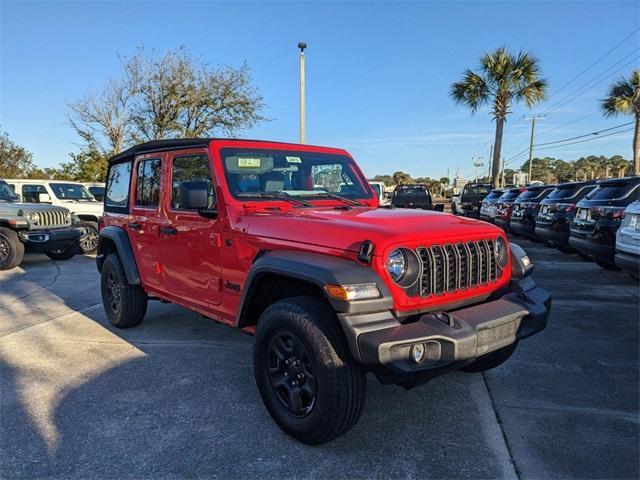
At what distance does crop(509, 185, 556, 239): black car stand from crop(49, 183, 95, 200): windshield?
11.8 meters

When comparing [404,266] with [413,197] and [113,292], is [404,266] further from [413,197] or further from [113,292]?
[413,197]

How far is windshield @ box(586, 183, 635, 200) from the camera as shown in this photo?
25.1ft

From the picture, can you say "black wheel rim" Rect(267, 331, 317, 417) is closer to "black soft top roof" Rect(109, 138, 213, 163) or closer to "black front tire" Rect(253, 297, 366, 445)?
"black front tire" Rect(253, 297, 366, 445)

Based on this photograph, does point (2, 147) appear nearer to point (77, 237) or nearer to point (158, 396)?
point (77, 237)

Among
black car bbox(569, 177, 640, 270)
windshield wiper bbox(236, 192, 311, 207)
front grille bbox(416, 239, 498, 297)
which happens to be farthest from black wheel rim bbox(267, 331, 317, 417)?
black car bbox(569, 177, 640, 270)

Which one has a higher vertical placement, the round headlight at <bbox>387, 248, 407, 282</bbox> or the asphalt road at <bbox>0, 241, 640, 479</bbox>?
the round headlight at <bbox>387, 248, 407, 282</bbox>

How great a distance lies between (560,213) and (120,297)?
8.67 metres

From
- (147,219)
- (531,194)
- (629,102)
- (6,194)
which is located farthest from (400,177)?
(147,219)

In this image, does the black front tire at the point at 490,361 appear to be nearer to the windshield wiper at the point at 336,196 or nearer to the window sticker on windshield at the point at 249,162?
the windshield wiper at the point at 336,196

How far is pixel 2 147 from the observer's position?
3547cm

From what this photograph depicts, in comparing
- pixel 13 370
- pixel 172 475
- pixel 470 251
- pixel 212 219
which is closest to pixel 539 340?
pixel 470 251

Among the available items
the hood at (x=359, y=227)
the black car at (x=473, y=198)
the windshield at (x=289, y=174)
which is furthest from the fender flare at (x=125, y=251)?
the black car at (x=473, y=198)

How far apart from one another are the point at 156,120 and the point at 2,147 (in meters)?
20.6

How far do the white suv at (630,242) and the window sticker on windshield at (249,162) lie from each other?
4.64 m
